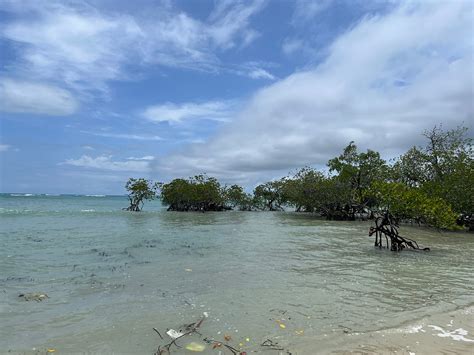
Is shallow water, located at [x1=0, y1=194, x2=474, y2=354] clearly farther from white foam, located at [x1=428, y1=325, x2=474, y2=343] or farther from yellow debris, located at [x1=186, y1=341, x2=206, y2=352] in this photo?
white foam, located at [x1=428, y1=325, x2=474, y2=343]

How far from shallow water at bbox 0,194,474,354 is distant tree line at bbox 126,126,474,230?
2.87m

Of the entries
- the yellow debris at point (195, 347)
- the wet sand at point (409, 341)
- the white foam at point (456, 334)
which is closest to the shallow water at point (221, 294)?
the wet sand at point (409, 341)

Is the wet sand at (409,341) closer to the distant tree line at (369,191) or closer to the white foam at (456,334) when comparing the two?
the white foam at (456,334)

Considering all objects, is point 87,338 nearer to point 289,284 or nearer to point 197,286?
point 197,286

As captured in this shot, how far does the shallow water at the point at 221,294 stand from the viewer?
6.39 metres

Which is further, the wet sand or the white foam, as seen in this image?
the white foam

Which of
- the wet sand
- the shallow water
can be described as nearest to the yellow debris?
the shallow water

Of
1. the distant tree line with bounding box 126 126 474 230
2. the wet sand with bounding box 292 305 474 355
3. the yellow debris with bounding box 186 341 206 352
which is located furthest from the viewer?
the distant tree line with bounding box 126 126 474 230

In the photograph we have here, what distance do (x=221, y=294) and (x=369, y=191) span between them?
11820mm

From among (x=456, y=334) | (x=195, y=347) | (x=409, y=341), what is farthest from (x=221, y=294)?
(x=456, y=334)

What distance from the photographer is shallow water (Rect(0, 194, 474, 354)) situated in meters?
6.39

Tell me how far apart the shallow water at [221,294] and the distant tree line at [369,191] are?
2.87 m

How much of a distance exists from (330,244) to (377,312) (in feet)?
37.3

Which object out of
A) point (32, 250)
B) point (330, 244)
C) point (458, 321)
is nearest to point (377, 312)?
point (458, 321)
